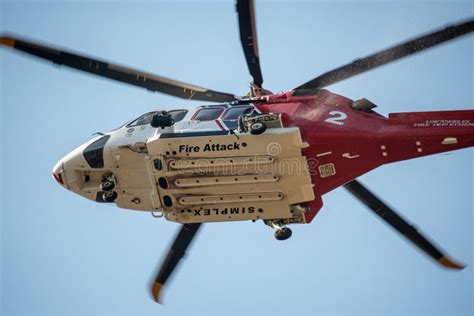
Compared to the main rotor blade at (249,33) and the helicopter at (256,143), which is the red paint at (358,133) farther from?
the main rotor blade at (249,33)

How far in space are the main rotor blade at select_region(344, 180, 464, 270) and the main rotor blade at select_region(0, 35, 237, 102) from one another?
4357mm

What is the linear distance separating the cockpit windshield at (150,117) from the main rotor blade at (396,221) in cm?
502

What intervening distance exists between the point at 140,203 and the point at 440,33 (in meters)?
9.09

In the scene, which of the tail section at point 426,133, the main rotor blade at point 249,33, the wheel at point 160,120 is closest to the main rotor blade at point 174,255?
the wheel at point 160,120

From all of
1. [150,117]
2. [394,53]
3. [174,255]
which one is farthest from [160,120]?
[394,53]

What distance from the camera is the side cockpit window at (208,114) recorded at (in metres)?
18.1

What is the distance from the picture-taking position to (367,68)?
17062 millimetres

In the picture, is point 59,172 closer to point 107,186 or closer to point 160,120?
point 107,186

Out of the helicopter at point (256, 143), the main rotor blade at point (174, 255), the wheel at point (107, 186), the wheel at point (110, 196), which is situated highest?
the helicopter at point (256, 143)

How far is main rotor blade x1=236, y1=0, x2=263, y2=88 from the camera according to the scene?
17.3 metres

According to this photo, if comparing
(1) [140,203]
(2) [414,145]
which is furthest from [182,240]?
(2) [414,145]

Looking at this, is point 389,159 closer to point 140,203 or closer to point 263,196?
point 263,196

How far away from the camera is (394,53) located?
54.3ft

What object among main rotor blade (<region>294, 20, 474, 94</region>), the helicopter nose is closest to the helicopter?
main rotor blade (<region>294, 20, 474, 94</region>)
